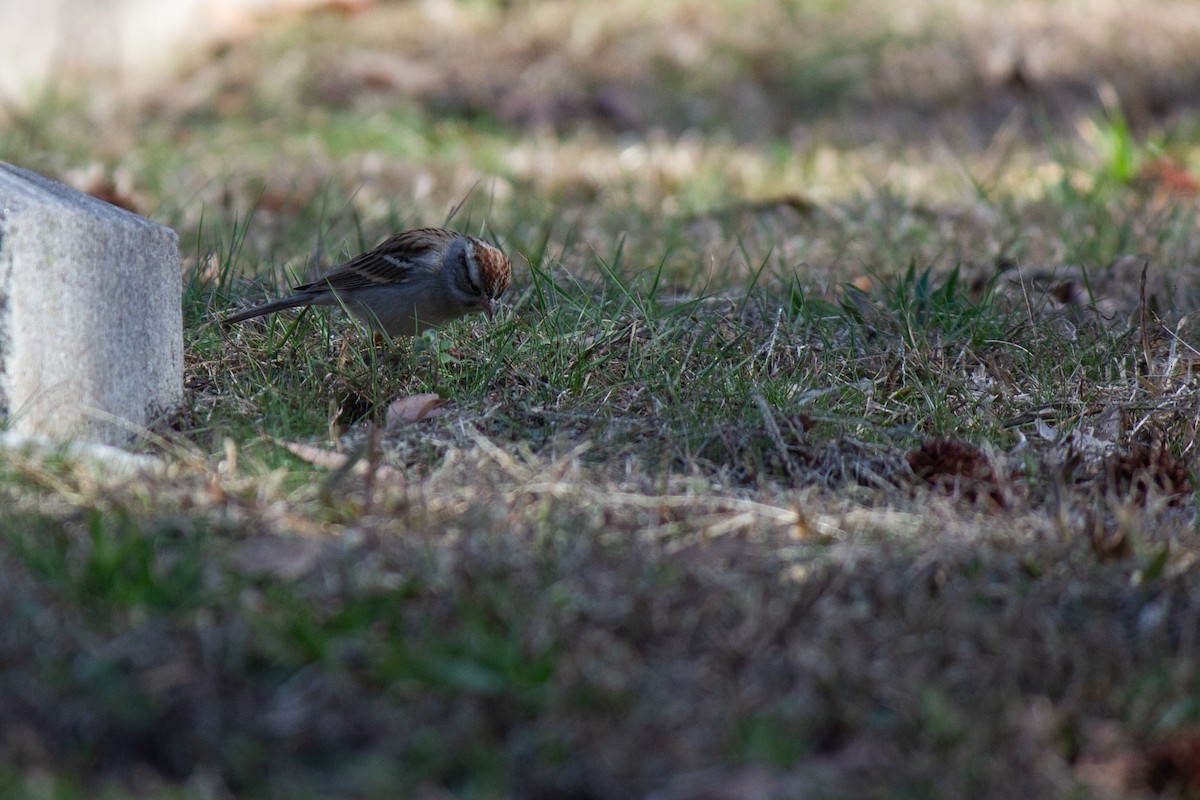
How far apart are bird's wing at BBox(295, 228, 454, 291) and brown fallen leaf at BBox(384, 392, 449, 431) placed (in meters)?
0.78

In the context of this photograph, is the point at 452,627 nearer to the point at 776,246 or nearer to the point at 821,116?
the point at 776,246

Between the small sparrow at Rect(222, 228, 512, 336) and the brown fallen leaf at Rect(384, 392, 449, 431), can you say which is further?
the small sparrow at Rect(222, 228, 512, 336)

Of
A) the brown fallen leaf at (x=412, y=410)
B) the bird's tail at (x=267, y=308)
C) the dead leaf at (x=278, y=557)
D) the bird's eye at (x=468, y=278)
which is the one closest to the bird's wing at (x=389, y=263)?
the bird's tail at (x=267, y=308)

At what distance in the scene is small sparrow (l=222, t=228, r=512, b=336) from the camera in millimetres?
4172

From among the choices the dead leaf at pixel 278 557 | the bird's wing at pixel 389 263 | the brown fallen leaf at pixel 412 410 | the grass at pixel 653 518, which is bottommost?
the brown fallen leaf at pixel 412 410

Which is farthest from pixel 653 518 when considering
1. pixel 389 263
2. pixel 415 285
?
pixel 389 263

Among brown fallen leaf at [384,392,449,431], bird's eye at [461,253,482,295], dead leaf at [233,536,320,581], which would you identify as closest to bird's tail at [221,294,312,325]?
bird's eye at [461,253,482,295]

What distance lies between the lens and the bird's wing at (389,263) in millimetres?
4293

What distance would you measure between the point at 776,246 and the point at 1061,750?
3445 mm

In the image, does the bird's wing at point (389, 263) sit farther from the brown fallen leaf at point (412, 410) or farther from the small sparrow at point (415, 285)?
the brown fallen leaf at point (412, 410)

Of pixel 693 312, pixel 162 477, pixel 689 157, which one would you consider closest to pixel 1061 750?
pixel 162 477

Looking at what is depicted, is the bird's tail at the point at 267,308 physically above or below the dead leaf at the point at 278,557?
below

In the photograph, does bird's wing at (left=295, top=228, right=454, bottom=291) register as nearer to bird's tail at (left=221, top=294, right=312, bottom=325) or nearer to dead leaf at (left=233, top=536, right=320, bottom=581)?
bird's tail at (left=221, top=294, right=312, bottom=325)

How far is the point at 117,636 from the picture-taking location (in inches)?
88.0
